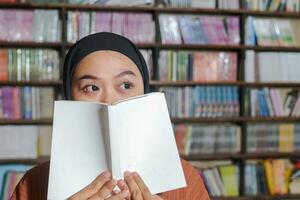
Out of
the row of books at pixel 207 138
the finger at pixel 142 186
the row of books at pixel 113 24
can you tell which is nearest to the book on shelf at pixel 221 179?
the row of books at pixel 207 138

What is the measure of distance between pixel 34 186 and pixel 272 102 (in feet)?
8.46

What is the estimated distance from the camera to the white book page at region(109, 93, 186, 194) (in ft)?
2.91

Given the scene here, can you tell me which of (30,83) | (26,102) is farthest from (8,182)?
(30,83)

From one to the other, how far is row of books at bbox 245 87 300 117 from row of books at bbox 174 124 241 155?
0.20 m

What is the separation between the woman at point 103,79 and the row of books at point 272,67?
2.24 metres

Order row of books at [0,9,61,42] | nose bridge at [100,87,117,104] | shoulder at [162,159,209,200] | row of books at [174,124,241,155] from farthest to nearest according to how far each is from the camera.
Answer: row of books at [174,124,241,155] → row of books at [0,9,61,42] → shoulder at [162,159,209,200] → nose bridge at [100,87,117,104]

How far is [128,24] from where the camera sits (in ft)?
10.5

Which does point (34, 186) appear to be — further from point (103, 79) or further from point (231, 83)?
point (231, 83)

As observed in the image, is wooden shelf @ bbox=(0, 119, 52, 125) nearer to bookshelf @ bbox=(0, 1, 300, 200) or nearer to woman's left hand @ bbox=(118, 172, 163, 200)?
bookshelf @ bbox=(0, 1, 300, 200)

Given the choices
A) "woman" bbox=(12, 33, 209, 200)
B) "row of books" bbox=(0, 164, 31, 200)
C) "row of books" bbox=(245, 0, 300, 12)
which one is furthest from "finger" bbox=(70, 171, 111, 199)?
"row of books" bbox=(245, 0, 300, 12)

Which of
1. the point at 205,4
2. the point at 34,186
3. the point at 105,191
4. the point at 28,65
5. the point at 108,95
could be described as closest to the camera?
the point at 105,191

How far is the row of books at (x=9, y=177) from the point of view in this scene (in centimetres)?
311

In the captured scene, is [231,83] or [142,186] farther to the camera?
[231,83]

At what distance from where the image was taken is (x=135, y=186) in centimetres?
90
